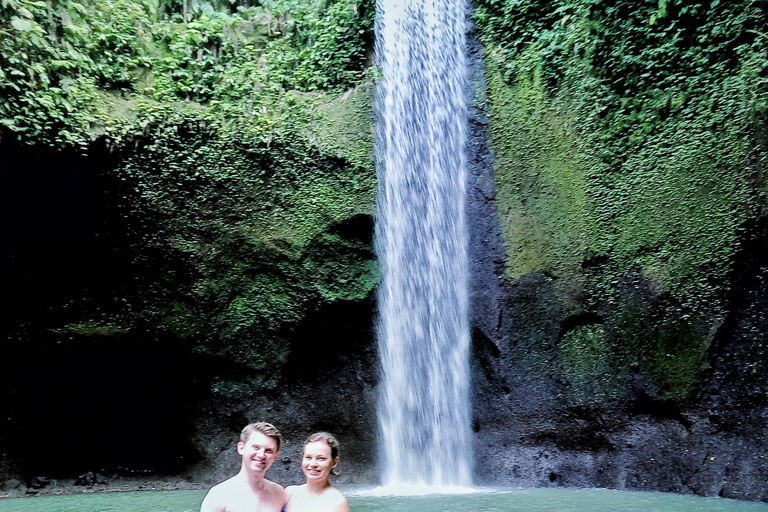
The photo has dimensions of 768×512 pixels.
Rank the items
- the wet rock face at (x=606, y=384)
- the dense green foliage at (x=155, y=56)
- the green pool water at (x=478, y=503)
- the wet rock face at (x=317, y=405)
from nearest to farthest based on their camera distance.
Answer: the green pool water at (x=478, y=503) < the wet rock face at (x=606, y=384) < the dense green foliage at (x=155, y=56) < the wet rock face at (x=317, y=405)

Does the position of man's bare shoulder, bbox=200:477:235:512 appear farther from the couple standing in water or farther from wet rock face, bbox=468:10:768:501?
wet rock face, bbox=468:10:768:501

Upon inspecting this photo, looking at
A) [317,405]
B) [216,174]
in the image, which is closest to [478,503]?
[317,405]

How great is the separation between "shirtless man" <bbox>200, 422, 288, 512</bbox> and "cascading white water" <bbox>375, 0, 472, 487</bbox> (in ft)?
16.1

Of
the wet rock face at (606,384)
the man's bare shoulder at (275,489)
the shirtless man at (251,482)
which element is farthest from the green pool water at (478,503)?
the shirtless man at (251,482)

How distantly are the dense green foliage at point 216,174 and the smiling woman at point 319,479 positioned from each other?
5287mm

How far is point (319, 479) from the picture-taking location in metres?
2.76

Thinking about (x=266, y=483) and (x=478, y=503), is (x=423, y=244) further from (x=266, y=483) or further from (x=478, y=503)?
(x=266, y=483)

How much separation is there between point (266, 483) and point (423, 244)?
5562 mm

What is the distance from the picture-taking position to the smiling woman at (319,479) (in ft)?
8.92

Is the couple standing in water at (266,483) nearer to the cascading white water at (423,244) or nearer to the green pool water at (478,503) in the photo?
the green pool water at (478,503)

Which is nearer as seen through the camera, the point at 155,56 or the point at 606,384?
the point at 606,384

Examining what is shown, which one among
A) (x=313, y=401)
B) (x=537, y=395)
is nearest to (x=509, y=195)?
(x=537, y=395)

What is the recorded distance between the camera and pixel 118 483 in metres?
7.58

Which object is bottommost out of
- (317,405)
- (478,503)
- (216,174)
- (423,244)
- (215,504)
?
(478,503)
